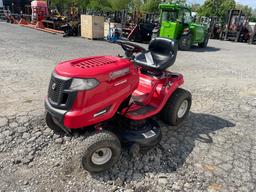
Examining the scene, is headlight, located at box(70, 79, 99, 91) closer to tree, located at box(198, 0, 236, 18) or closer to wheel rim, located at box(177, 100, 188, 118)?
wheel rim, located at box(177, 100, 188, 118)

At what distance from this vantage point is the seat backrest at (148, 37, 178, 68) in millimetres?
3332

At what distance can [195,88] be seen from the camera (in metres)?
5.59

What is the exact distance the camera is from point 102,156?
104 inches

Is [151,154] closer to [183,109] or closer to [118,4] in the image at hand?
[183,109]

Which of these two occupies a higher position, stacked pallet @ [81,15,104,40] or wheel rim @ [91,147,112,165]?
stacked pallet @ [81,15,104,40]

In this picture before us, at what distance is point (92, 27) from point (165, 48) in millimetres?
10249

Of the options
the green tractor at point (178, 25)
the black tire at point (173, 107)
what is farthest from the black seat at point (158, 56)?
the green tractor at point (178, 25)

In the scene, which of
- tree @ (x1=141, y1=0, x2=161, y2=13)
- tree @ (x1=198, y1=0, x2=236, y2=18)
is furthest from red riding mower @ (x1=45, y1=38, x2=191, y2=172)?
tree @ (x1=141, y1=0, x2=161, y2=13)

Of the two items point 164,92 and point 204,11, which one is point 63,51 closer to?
point 164,92

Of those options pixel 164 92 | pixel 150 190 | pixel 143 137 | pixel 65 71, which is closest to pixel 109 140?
pixel 143 137

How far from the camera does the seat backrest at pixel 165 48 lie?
10.9 feet

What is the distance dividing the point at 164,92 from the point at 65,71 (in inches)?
56.7

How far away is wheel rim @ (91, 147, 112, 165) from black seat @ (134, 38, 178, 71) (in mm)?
1313

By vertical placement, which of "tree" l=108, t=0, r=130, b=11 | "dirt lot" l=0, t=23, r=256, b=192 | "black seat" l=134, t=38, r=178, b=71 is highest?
"tree" l=108, t=0, r=130, b=11
